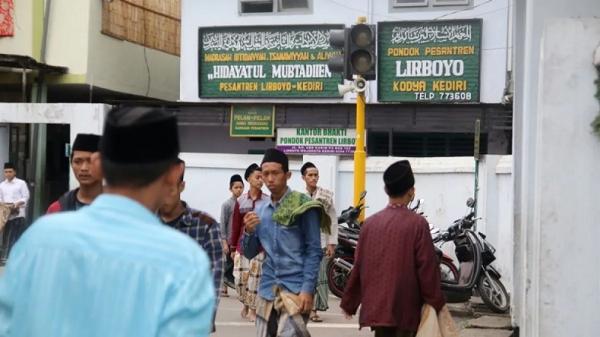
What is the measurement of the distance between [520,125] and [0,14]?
1312cm

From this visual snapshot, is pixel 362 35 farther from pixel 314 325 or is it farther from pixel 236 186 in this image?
pixel 314 325

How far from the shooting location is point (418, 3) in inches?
758

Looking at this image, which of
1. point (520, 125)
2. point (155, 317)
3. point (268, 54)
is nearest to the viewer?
point (155, 317)

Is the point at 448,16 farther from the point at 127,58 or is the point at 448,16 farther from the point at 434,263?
the point at 434,263

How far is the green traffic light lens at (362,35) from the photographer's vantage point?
12765mm

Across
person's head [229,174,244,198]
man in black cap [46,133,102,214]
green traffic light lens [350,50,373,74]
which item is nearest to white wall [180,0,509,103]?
green traffic light lens [350,50,373,74]

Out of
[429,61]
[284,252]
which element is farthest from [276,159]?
[429,61]

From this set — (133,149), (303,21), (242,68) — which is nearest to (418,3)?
(303,21)

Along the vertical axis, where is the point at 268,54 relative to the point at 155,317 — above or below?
above

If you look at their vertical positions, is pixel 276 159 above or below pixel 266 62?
below

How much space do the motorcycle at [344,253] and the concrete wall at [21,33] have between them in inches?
387

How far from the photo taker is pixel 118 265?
2.59m

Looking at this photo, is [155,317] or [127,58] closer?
[155,317]

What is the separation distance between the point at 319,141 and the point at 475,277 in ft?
24.1
